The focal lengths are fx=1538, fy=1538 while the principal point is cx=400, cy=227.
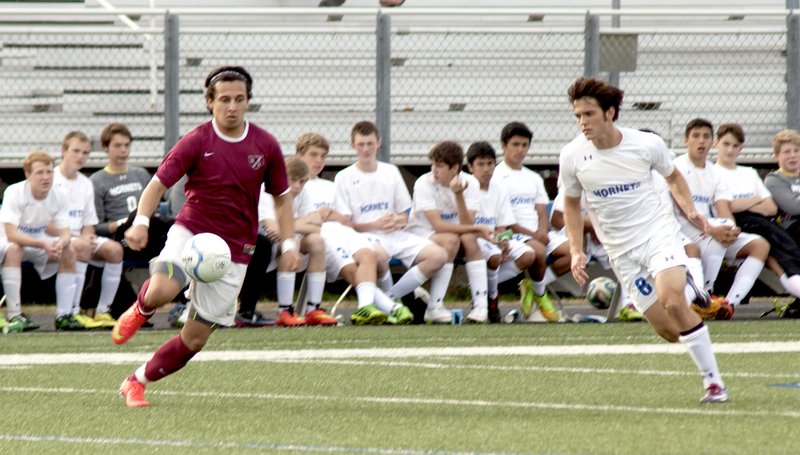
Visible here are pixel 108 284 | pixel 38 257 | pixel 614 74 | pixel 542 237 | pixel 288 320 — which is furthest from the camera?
pixel 614 74

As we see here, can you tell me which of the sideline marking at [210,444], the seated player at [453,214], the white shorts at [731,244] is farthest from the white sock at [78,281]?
the sideline marking at [210,444]

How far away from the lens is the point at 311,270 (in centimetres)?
1304

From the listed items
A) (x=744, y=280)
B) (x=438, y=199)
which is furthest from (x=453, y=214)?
(x=744, y=280)

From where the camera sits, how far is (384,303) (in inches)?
512

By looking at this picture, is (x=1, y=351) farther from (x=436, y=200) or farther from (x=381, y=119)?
(x=381, y=119)

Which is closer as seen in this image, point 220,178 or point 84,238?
point 220,178

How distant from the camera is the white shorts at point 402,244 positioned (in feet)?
43.4

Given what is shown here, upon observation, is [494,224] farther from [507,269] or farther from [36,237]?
[36,237]

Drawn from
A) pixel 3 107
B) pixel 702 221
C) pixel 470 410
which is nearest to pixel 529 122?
pixel 3 107

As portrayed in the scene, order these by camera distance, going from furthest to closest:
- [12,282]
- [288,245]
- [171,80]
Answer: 1. [171,80]
2. [12,282]
3. [288,245]

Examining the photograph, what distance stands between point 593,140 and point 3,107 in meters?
8.62

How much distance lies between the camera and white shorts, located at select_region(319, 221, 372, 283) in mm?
13102

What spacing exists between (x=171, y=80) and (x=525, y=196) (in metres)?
3.72

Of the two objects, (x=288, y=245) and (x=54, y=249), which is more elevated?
(x=288, y=245)
